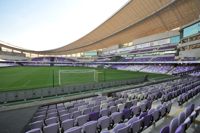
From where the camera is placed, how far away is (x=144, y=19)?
156 ft

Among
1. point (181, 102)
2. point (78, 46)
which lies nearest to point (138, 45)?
point (78, 46)

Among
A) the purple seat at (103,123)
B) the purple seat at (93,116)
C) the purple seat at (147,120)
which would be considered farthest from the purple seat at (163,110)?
the purple seat at (93,116)

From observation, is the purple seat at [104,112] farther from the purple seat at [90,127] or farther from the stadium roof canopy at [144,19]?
the stadium roof canopy at [144,19]

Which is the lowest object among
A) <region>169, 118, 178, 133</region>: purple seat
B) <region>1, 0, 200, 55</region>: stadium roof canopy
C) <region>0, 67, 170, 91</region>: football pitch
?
<region>0, 67, 170, 91</region>: football pitch

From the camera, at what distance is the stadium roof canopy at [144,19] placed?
37250mm

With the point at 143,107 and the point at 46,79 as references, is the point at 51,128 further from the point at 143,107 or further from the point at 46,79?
the point at 46,79

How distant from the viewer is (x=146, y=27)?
52625mm

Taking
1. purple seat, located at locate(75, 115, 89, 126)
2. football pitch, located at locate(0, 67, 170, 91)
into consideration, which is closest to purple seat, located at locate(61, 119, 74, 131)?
purple seat, located at locate(75, 115, 89, 126)

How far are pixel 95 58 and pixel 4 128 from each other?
87.7m

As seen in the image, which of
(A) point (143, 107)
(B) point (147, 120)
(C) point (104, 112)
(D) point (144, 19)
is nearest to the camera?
(B) point (147, 120)

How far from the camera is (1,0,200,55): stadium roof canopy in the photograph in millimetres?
37250

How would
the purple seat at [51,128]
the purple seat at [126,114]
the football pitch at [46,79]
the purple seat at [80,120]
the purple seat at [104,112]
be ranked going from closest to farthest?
1. the purple seat at [51,128]
2. the purple seat at [80,120]
3. the purple seat at [126,114]
4. the purple seat at [104,112]
5. the football pitch at [46,79]

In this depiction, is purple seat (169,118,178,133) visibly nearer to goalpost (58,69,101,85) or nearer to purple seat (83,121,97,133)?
purple seat (83,121,97,133)

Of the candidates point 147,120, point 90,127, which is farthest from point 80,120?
point 147,120
